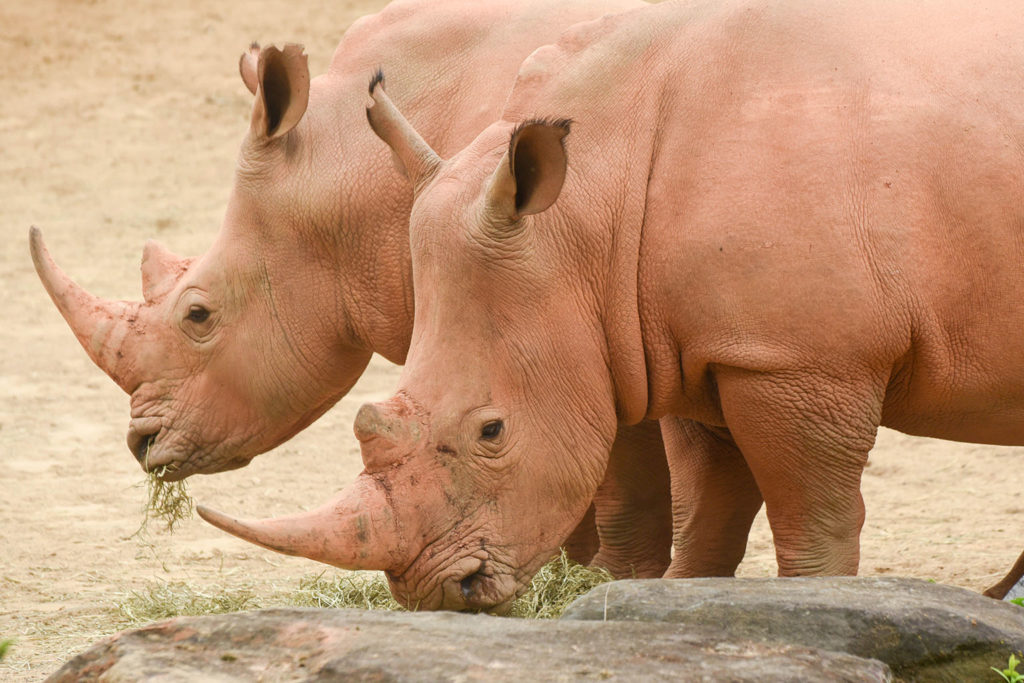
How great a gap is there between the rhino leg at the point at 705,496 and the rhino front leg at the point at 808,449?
2.82 feet

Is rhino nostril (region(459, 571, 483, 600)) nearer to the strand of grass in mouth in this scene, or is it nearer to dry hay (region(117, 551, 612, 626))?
dry hay (region(117, 551, 612, 626))

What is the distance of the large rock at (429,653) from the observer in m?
3.68

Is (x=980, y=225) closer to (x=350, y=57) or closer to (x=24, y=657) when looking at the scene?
(x=350, y=57)

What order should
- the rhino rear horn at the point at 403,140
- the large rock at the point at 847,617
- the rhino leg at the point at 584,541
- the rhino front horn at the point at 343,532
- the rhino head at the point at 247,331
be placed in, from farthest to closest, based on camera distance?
the rhino leg at the point at 584,541
the rhino head at the point at 247,331
the rhino rear horn at the point at 403,140
the rhino front horn at the point at 343,532
the large rock at the point at 847,617

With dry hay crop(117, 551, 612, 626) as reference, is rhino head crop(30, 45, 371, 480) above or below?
above

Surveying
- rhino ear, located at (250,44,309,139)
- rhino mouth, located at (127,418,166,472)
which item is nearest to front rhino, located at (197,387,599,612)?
rhino ear, located at (250,44,309,139)

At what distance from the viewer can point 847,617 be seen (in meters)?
4.17

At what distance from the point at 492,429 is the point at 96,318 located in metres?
2.56

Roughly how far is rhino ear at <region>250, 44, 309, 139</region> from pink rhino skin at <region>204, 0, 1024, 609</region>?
1.01m

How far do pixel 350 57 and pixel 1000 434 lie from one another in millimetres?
3069

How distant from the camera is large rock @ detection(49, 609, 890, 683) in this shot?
3678 millimetres

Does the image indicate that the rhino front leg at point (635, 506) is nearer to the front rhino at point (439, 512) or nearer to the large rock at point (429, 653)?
the front rhino at point (439, 512)

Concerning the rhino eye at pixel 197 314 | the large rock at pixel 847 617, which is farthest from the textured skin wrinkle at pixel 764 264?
the rhino eye at pixel 197 314

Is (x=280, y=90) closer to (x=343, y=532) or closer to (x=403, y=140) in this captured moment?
(x=403, y=140)
